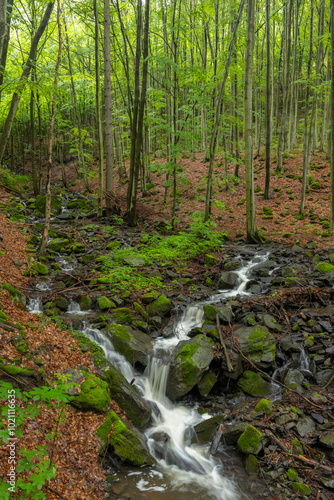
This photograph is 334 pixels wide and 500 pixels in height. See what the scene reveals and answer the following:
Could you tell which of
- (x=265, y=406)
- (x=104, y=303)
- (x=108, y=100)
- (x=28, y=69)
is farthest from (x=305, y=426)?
(x=108, y=100)

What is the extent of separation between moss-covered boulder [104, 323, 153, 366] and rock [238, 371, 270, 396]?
6.26 feet

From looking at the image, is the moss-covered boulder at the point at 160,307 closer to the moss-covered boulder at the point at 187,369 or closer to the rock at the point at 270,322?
the moss-covered boulder at the point at 187,369

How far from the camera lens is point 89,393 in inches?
176

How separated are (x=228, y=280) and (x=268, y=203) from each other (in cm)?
772

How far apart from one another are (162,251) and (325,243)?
6106 mm

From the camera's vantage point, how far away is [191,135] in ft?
38.0

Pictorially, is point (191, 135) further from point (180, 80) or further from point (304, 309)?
point (304, 309)

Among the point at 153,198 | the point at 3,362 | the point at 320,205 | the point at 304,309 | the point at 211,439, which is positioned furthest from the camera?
the point at 153,198

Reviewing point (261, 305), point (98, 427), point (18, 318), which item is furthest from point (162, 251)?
point (98, 427)

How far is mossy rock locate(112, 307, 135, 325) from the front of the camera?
693 centimetres

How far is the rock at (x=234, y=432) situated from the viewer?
4.77 metres

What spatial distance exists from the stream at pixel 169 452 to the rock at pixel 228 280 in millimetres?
2053

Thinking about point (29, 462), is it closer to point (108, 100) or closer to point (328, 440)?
point (328, 440)

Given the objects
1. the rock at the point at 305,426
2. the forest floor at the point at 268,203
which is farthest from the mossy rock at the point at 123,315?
the forest floor at the point at 268,203
